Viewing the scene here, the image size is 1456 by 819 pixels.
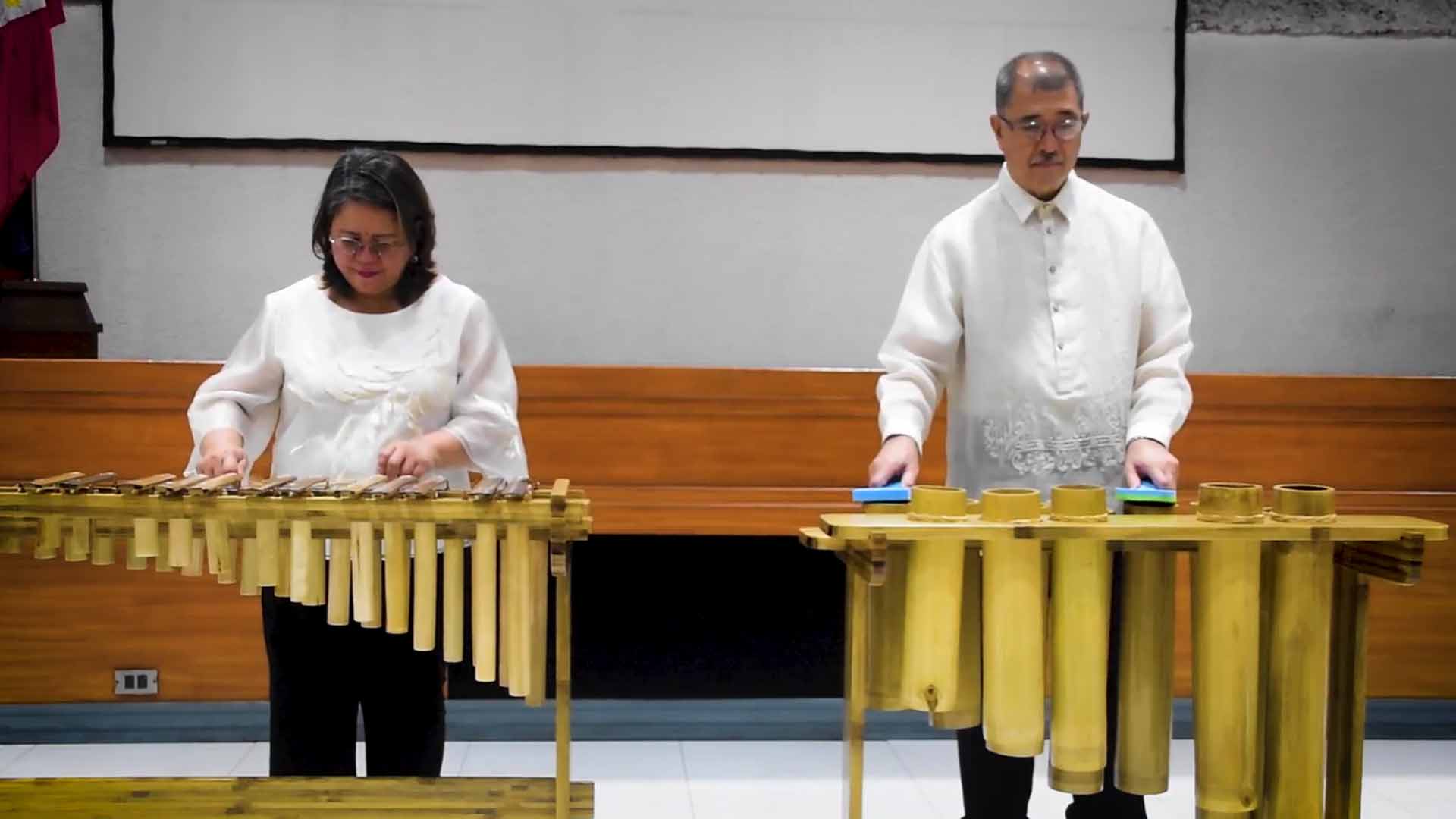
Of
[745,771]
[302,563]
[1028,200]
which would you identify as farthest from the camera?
[745,771]

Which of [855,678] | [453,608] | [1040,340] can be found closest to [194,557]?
[453,608]

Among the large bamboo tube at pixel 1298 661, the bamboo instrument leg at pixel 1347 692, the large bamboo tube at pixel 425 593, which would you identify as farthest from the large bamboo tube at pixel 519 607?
the bamboo instrument leg at pixel 1347 692

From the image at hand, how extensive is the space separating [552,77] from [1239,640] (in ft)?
9.39

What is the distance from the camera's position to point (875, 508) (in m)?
1.79

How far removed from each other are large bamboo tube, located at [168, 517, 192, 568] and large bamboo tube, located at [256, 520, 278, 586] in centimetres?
11

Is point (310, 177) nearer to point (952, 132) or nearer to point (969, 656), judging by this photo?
point (952, 132)

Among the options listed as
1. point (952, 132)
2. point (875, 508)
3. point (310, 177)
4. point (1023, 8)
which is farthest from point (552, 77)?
point (875, 508)

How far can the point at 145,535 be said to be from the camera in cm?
175

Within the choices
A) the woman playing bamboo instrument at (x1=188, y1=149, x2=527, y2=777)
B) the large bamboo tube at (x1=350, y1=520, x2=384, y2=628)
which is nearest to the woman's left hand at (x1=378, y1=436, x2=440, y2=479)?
the woman playing bamboo instrument at (x1=188, y1=149, x2=527, y2=777)

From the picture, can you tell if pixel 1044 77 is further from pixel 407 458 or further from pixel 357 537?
pixel 357 537

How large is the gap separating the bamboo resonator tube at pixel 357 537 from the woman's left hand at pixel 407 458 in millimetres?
55

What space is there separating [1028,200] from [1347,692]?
95 centimetres

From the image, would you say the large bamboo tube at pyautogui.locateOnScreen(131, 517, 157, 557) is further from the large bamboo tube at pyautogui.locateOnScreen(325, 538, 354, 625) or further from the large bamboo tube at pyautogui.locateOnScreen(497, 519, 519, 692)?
the large bamboo tube at pyautogui.locateOnScreen(497, 519, 519, 692)

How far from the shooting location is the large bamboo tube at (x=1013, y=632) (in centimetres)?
162
